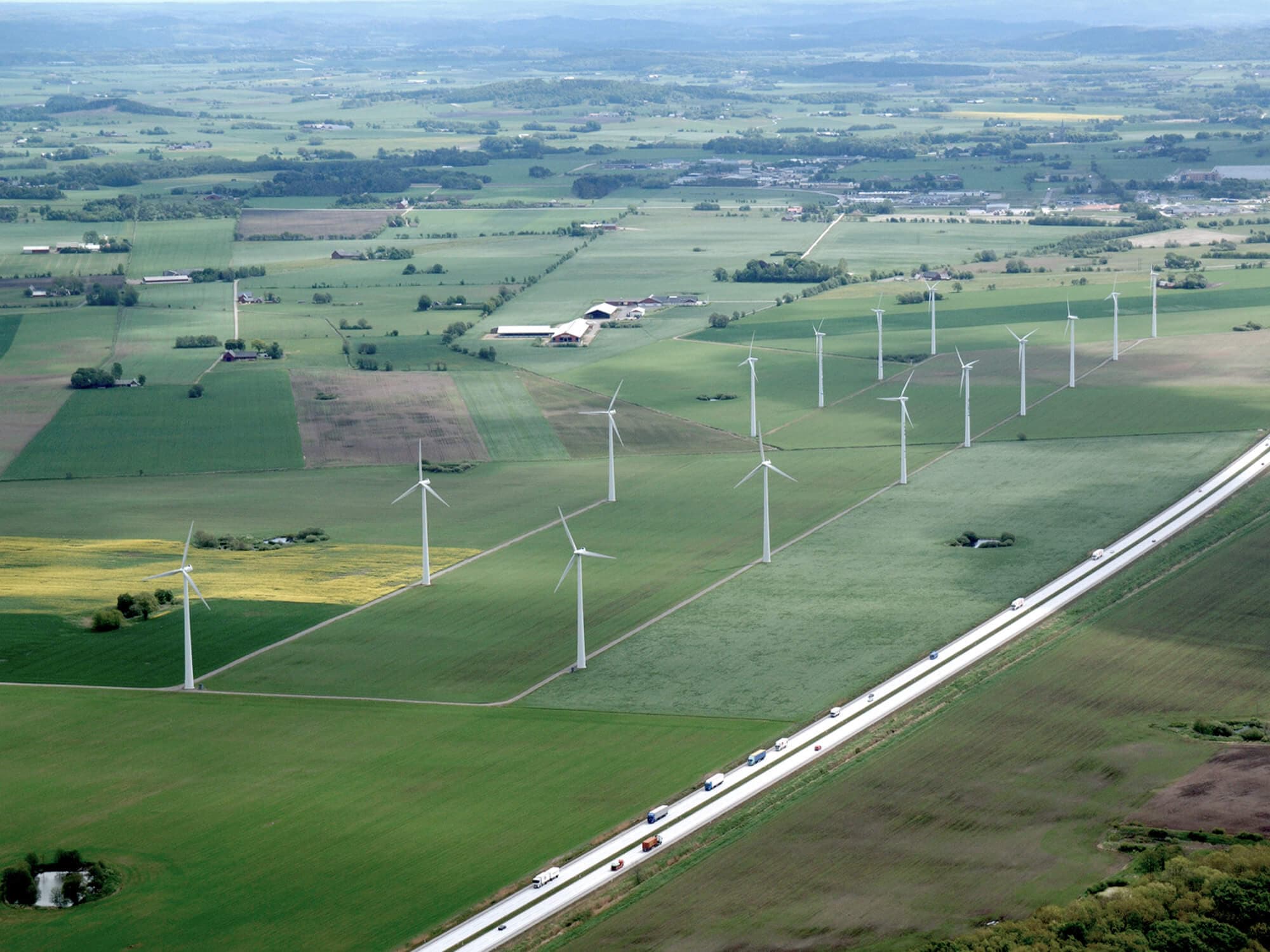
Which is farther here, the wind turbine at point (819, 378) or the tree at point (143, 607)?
the wind turbine at point (819, 378)

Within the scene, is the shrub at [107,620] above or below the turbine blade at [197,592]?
below

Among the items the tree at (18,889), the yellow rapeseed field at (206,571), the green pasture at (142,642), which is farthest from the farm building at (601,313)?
the tree at (18,889)

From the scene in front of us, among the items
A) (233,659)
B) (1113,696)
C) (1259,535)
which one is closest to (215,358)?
(233,659)

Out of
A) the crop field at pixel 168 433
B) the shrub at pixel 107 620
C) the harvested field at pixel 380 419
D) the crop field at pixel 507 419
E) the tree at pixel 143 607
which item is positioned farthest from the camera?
the crop field at pixel 507 419

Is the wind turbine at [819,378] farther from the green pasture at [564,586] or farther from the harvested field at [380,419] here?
the harvested field at [380,419]

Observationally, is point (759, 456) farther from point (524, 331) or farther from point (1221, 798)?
point (1221, 798)

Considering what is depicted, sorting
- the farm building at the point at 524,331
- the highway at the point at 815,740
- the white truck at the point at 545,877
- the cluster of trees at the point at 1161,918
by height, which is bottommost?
the highway at the point at 815,740

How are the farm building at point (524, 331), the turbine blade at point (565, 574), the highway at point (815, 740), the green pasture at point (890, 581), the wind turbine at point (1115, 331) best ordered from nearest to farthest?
1. the highway at point (815, 740)
2. the green pasture at point (890, 581)
3. the turbine blade at point (565, 574)
4. the wind turbine at point (1115, 331)
5. the farm building at point (524, 331)

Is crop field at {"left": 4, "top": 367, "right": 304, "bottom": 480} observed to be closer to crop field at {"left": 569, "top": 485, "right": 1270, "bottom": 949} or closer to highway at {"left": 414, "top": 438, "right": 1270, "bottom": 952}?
highway at {"left": 414, "top": 438, "right": 1270, "bottom": 952}

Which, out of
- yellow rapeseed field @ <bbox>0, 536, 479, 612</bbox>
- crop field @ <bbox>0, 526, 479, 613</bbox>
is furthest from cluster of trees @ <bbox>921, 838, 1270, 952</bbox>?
yellow rapeseed field @ <bbox>0, 536, 479, 612</bbox>
